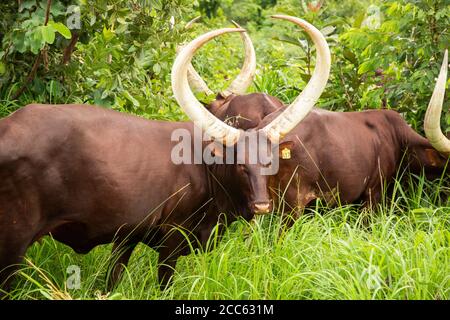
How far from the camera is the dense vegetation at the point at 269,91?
4410 mm

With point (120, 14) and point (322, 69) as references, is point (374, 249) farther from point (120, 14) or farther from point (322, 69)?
point (120, 14)

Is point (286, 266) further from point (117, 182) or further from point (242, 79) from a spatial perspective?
point (242, 79)

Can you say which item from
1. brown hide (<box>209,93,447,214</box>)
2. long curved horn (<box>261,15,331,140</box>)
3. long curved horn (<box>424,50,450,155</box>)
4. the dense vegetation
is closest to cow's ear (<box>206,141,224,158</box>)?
long curved horn (<box>261,15,331,140</box>)

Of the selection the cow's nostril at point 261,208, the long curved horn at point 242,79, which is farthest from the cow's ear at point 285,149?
the long curved horn at point 242,79

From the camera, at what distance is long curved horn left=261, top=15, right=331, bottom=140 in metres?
5.18

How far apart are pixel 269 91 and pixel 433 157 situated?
207 cm

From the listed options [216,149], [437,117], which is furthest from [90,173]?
[437,117]

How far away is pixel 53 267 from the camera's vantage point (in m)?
5.19

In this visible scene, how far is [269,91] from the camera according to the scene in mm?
7945

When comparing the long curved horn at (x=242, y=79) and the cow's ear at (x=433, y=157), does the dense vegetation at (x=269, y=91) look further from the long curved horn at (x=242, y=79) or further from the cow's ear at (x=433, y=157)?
the long curved horn at (x=242, y=79)

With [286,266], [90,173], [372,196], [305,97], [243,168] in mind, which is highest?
[305,97]
